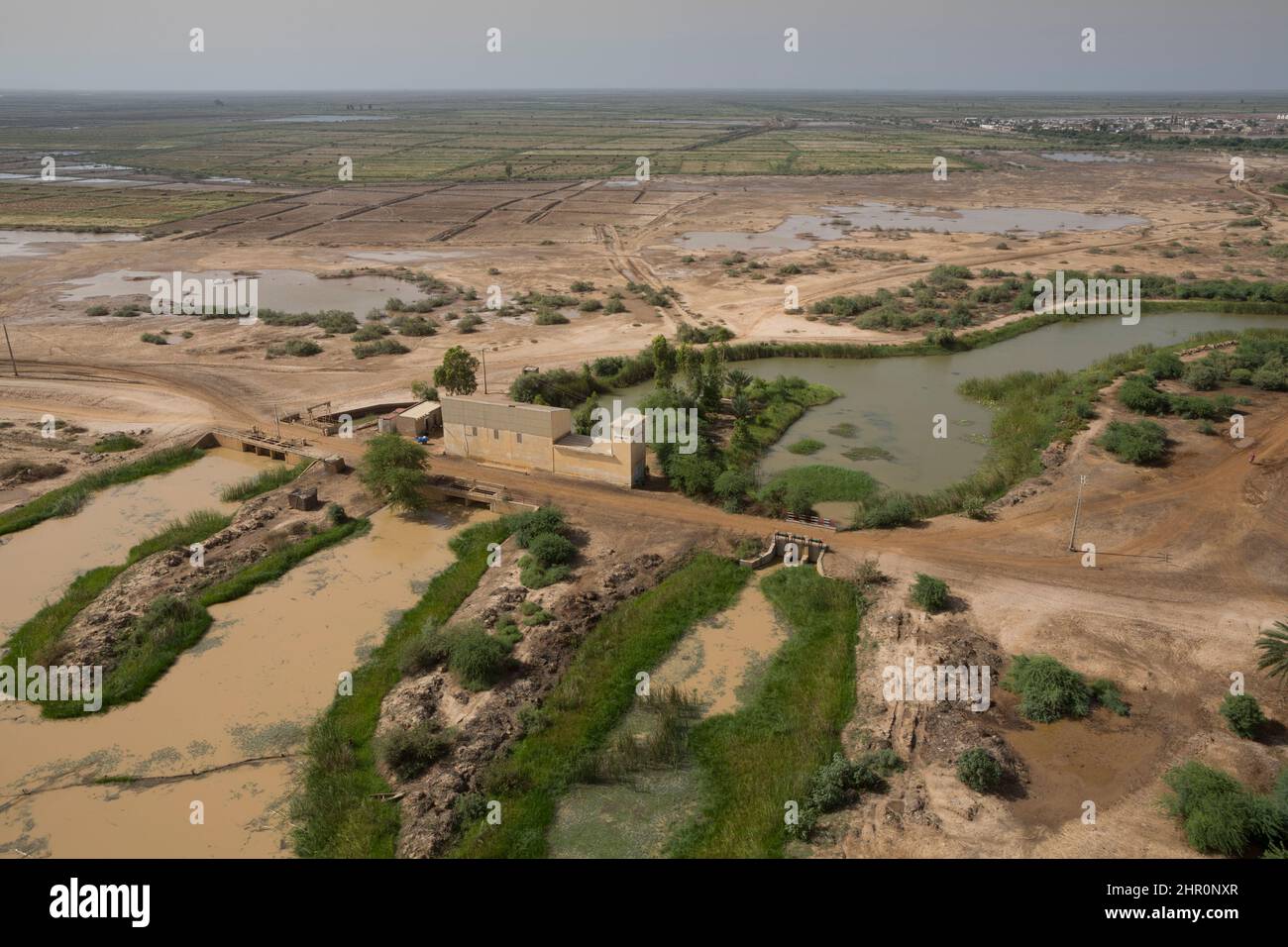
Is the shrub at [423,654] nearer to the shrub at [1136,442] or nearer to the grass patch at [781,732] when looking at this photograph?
the grass patch at [781,732]

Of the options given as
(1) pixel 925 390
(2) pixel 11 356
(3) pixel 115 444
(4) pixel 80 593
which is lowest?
(4) pixel 80 593

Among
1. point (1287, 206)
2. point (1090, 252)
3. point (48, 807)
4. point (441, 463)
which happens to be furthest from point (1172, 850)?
point (1287, 206)

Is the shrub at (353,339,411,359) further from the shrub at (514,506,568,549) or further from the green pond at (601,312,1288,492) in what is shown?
the shrub at (514,506,568,549)

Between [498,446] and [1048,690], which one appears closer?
[1048,690]

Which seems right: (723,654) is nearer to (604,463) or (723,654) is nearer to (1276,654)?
(604,463)

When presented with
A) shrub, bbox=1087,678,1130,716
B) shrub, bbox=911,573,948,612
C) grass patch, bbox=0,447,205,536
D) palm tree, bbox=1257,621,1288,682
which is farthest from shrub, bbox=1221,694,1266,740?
grass patch, bbox=0,447,205,536

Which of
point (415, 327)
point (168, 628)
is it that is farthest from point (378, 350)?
point (168, 628)
